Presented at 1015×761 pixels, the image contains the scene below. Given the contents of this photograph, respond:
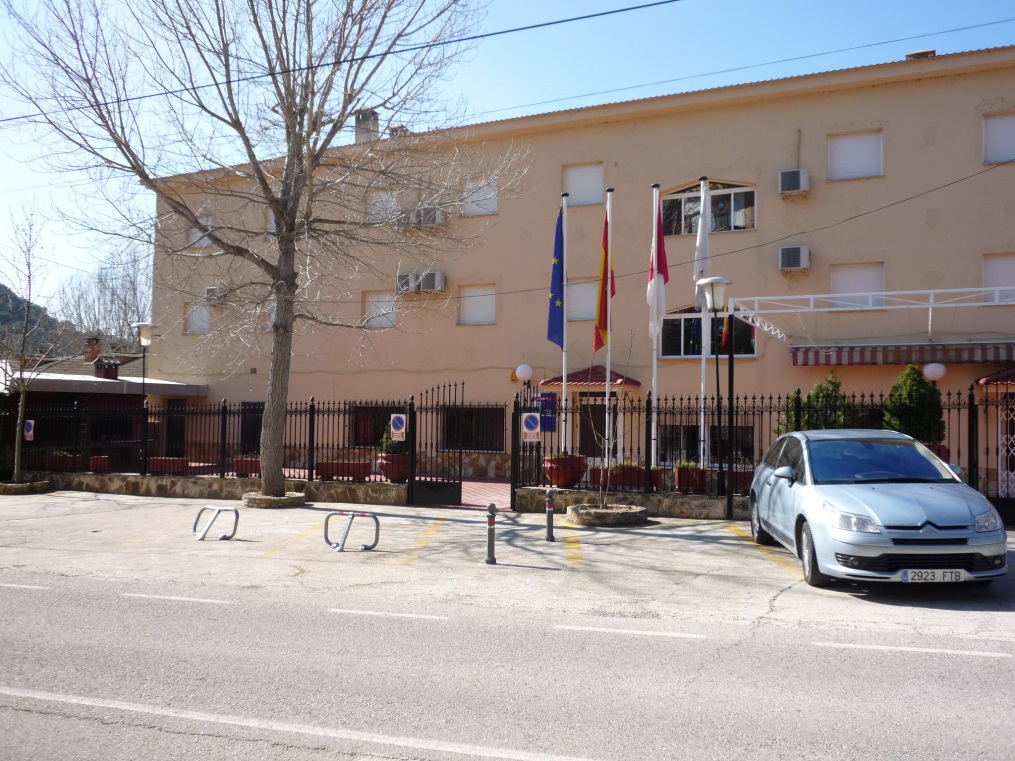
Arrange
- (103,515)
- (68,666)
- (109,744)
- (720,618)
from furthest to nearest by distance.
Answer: (103,515) < (720,618) < (68,666) < (109,744)

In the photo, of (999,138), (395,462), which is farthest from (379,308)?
(999,138)

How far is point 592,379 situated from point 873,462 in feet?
38.8

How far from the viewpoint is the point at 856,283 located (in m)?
19.4

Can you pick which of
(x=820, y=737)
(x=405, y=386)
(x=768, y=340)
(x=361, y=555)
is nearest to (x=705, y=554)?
(x=361, y=555)

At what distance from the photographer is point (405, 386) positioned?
2380cm

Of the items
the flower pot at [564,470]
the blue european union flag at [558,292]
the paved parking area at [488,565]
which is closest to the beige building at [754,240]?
the blue european union flag at [558,292]

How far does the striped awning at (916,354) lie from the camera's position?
55.9 feet

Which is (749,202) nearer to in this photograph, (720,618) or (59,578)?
(720,618)

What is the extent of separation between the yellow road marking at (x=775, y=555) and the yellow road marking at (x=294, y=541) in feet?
21.6

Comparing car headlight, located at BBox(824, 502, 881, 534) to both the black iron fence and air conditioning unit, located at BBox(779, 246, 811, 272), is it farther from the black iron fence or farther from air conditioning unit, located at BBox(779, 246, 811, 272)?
air conditioning unit, located at BBox(779, 246, 811, 272)

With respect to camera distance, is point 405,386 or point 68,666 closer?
point 68,666

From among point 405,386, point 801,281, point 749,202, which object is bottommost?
point 405,386

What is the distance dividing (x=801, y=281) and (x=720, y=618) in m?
14.1

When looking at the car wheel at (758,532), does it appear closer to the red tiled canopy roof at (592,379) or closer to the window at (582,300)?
the red tiled canopy roof at (592,379)
